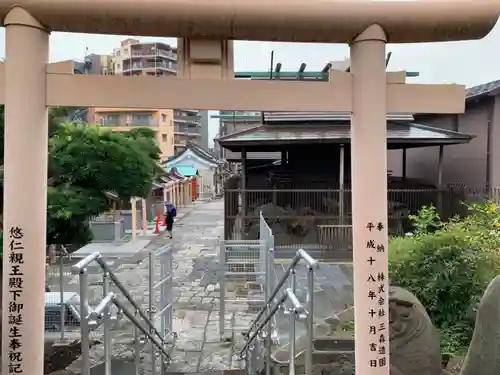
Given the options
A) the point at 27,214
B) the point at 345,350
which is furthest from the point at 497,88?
the point at 27,214

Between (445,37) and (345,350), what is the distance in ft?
13.5

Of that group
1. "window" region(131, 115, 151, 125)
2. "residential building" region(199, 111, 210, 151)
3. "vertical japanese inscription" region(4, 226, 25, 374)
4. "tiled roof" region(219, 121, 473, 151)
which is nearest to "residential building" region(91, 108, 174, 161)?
"window" region(131, 115, 151, 125)

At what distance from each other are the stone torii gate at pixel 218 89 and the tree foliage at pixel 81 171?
634cm

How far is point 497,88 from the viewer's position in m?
15.0

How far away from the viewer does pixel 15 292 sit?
3248 mm

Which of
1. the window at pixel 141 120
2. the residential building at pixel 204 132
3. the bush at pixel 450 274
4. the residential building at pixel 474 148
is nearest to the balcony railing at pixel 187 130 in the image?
the residential building at pixel 204 132

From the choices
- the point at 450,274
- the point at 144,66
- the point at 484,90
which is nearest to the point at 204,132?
the point at 144,66

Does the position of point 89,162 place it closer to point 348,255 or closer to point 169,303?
point 169,303

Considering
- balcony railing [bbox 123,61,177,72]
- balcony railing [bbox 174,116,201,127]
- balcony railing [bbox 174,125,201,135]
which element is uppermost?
balcony railing [bbox 123,61,177,72]

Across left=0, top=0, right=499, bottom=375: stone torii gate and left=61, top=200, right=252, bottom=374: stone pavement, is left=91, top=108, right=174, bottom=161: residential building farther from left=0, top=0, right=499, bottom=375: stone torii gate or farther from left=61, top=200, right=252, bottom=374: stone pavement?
left=0, top=0, right=499, bottom=375: stone torii gate

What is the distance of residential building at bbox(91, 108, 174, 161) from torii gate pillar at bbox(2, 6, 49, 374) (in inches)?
1403

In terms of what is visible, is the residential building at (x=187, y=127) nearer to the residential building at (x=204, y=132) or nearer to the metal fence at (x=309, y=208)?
the residential building at (x=204, y=132)

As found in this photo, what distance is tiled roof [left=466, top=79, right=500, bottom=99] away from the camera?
15.1m

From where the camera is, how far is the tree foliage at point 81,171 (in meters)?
9.41
